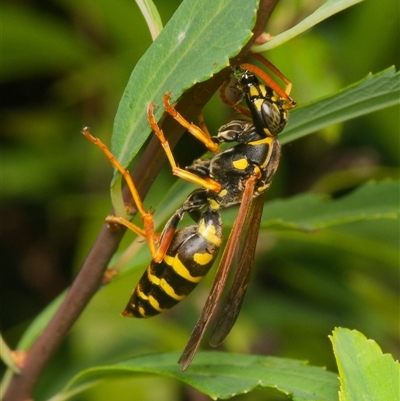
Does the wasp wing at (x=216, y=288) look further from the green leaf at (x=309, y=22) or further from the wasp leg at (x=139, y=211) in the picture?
the green leaf at (x=309, y=22)

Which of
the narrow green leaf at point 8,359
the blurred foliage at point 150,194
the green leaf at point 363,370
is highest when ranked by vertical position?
the blurred foliage at point 150,194

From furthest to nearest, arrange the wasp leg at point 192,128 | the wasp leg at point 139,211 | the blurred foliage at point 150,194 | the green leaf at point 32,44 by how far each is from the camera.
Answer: the green leaf at point 32,44
the blurred foliage at point 150,194
the wasp leg at point 139,211
the wasp leg at point 192,128

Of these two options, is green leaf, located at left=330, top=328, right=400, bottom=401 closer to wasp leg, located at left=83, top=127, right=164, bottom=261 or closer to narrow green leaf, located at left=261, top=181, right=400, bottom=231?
wasp leg, located at left=83, top=127, right=164, bottom=261

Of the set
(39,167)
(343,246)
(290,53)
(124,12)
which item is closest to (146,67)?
(290,53)

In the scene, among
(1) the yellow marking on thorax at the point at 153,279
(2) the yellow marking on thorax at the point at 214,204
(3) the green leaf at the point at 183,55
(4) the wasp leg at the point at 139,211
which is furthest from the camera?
(2) the yellow marking on thorax at the point at 214,204

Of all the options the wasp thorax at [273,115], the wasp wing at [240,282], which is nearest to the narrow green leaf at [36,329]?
the wasp wing at [240,282]

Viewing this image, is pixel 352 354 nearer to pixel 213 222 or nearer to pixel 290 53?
pixel 213 222

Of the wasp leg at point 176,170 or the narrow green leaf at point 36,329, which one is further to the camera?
the narrow green leaf at point 36,329
